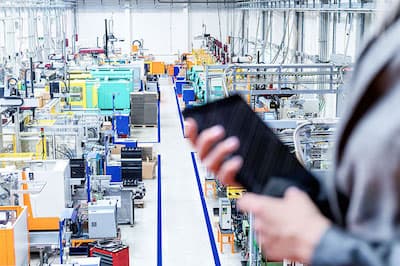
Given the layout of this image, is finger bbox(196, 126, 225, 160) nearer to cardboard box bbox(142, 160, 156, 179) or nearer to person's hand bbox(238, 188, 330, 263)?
person's hand bbox(238, 188, 330, 263)

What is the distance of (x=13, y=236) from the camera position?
8.08 metres

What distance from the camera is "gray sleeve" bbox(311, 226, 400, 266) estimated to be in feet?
3.13

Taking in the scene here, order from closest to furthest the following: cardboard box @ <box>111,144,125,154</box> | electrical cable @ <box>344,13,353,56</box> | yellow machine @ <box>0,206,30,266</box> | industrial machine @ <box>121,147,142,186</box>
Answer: yellow machine @ <box>0,206,30,266</box> < industrial machine @ <box>121,147,142,186</box> < electrical cable @ <box>344,13,353,56</box> < cardboard box @ <box>111,144,125,154</box>

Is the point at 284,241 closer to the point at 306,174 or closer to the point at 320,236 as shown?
the point at 320,236

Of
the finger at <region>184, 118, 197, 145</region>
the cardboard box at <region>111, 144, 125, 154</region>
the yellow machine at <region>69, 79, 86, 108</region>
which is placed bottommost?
the cardboard box at <region>111, 144, 125, 154</region>

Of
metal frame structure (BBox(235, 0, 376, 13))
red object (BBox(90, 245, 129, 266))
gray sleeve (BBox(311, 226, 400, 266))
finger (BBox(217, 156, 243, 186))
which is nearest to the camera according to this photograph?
gray sleeve (BBox(311, 226, 400, 266))

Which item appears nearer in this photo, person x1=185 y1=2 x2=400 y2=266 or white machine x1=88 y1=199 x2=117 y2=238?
person x1=185 y1=2 x2=400 y2=266

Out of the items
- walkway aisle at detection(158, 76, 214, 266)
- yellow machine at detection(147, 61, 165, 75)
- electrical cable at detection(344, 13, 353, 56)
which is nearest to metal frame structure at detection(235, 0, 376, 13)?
electrical cable at detection(344, 13, 353, 56)

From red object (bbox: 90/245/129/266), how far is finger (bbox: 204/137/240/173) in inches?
323

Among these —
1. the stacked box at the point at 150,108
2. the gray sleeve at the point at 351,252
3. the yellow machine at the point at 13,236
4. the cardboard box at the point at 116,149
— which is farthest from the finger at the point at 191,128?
the stacked box at the point at 150,108

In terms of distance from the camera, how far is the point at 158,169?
616 inches

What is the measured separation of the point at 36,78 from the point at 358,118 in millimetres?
19590

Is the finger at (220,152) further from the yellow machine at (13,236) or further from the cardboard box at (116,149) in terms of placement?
the cardboard box at (116,149)

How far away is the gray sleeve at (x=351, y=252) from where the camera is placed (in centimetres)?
95
